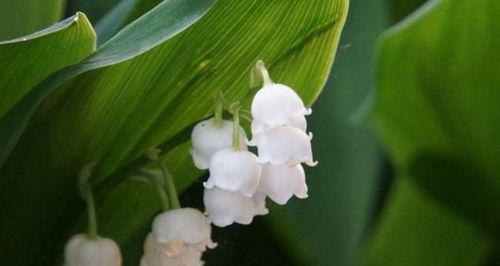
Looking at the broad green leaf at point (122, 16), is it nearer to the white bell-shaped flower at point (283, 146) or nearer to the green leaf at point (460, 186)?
the white bell-shaped flower at point (283, 146)

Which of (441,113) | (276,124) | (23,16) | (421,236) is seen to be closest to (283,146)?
(276,124)

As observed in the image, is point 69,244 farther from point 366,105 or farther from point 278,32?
point 366,105

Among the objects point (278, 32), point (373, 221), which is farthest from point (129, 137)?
point (373, 221)

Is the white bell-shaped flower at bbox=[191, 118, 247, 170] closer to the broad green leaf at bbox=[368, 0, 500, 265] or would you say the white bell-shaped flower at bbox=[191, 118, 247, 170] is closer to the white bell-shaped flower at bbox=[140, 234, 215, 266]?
the white bell-shaped flower at bbox=[140, 234, 215, 266]

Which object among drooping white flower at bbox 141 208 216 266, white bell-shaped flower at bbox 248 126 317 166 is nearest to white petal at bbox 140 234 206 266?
drooping white flower at bbox 141 208 216 266

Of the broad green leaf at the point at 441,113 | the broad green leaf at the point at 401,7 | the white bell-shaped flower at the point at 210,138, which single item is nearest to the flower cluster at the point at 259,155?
the white bell-shaped flower at the point at 210,138

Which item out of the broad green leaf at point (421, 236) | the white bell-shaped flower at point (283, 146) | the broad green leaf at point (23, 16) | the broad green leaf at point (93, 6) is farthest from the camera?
the broad green leaf at point (421, 236)
